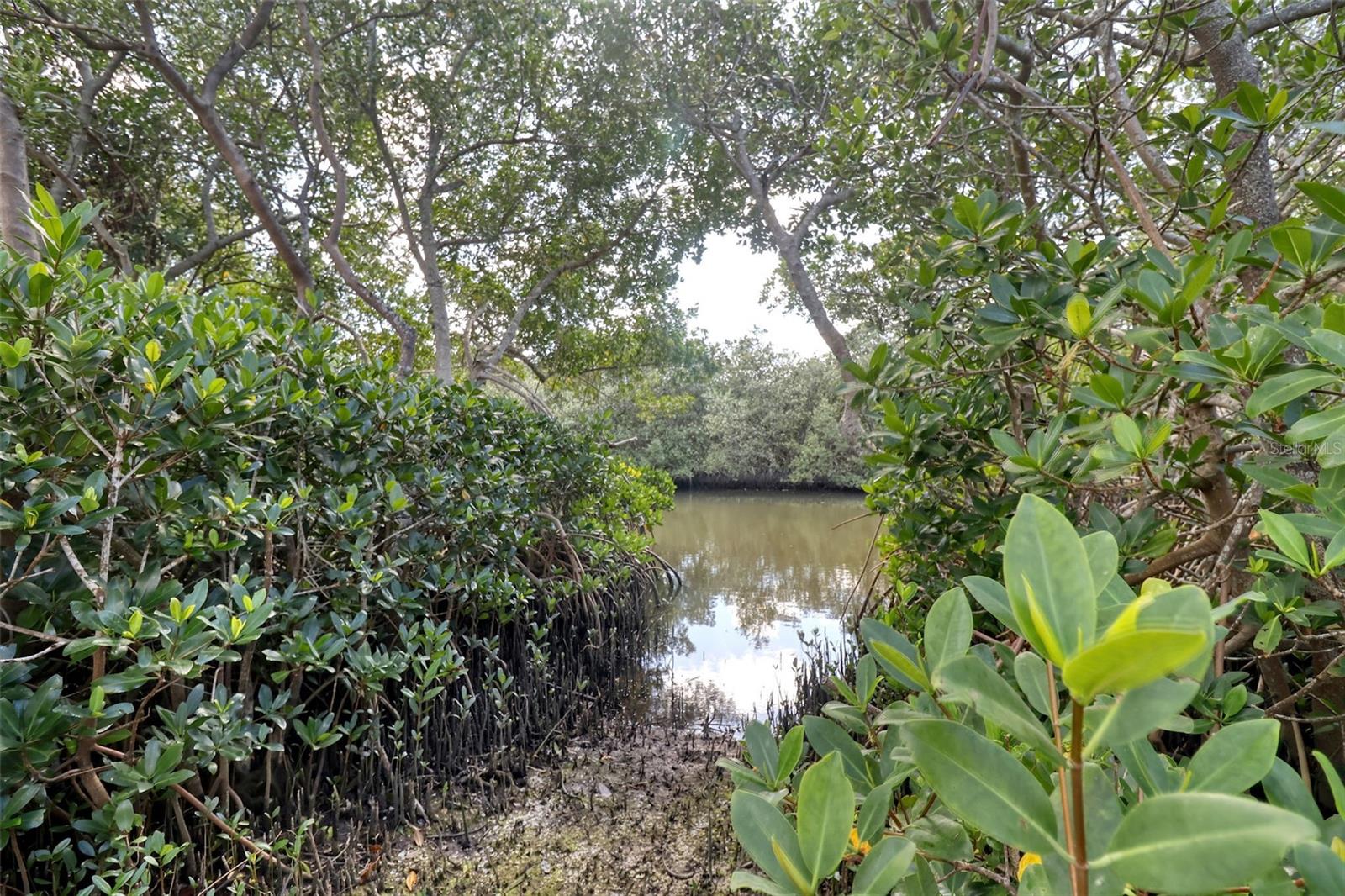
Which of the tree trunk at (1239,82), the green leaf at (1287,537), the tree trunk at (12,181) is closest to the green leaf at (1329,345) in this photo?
the green leaf at (1287,537)

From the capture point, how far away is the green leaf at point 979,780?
296 millimetres

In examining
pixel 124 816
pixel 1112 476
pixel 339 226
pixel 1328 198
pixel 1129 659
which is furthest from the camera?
pixel 339 226

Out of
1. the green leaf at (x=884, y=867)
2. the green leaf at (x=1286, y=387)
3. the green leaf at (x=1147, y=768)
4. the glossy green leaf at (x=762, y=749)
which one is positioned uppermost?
the green leaf at (x=1286, y=387)

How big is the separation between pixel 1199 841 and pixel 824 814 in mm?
199

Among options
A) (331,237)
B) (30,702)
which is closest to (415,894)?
(30,702)

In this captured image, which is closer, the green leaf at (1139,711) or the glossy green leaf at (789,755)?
the green leaf at (1139,711)

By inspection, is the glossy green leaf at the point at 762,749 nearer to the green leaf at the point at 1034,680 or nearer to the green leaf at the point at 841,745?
the green leaf at the point at 841,745

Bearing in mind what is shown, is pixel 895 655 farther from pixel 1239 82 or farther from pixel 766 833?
pixel 1239 82

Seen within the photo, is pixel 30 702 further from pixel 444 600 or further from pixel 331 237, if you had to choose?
pixel 331 237

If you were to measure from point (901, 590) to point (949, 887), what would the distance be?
5.15 feet

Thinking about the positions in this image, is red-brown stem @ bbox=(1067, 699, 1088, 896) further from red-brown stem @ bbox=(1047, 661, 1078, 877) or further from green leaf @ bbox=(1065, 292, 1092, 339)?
green leaf @ bbox=(1065, 292, 1092, 339)

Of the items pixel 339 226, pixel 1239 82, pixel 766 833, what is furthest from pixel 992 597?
pixel 339 226

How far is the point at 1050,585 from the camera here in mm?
298

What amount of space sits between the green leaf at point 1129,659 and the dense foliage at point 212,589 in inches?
60.1
